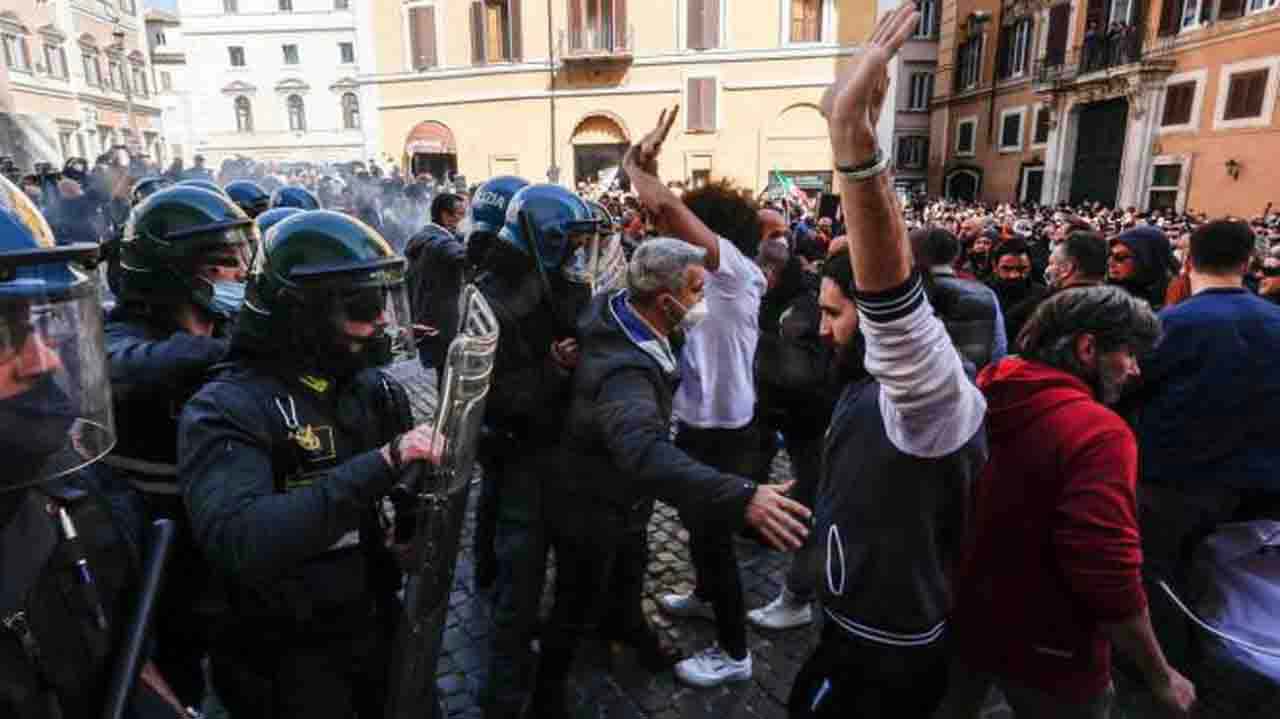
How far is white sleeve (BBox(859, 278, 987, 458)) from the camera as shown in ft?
4.46

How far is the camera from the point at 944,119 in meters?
35.9

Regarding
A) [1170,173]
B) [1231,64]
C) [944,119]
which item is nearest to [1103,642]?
[1231,64]

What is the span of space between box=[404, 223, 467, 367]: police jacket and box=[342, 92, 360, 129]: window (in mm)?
46299

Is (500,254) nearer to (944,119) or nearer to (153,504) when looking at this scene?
(153,504)

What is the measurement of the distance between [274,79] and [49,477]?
5218 centimetres

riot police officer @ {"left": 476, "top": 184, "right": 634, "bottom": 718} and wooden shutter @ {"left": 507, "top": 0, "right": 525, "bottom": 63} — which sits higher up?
wooden shutter @ {"left": 507, "top": 0, "right": 525, "bottom": 63}

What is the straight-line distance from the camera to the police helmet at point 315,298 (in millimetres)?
1828

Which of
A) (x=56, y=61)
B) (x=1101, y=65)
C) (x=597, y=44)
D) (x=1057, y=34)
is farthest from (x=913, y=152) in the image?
(x=56, y=61)

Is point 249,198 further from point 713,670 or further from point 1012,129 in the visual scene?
point 1012,129

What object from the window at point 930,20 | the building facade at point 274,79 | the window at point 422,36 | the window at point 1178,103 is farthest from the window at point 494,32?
the window at point 930,20

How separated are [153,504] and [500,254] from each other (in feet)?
5.01

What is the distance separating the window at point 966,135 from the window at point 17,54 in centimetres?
4574

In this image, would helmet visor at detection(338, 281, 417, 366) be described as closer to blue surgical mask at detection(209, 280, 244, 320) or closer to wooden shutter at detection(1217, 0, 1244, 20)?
blue surgical mask at detection(209, 280, 244, 320)

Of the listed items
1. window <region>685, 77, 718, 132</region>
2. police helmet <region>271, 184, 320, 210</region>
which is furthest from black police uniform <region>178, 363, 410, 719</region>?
window <region>685, 77, 718, 132</region>
